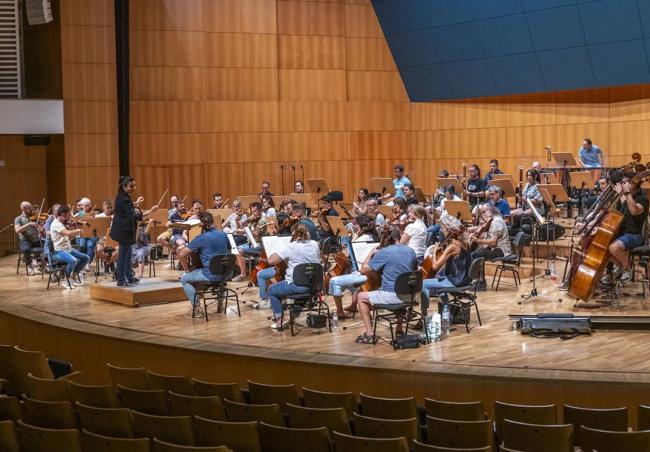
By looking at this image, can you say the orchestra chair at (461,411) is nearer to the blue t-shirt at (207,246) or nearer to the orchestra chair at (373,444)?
the orchestra chair at (373,444)

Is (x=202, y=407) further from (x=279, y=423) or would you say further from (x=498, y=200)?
(x=498, y=200)

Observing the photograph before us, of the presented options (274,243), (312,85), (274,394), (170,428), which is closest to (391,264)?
(274,243)

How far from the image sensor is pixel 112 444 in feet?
16.1

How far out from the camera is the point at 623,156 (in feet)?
56.9

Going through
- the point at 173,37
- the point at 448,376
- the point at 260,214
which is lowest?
the point at 448,376

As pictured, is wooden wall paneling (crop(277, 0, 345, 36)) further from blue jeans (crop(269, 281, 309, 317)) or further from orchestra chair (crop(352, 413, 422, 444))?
orchestra chair (crop(352, 413, 422, 444))

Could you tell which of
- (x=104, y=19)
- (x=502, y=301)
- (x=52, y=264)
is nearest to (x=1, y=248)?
(x=104, y=19)

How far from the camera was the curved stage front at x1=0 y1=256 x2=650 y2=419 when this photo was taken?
24.1ft

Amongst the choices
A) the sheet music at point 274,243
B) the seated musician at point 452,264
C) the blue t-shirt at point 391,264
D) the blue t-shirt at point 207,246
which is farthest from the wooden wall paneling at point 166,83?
the blue t-shirt at point 391,264

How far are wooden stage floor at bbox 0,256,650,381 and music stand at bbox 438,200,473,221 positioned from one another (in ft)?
3.58

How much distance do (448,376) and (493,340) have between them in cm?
167

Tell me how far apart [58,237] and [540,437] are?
30.0 feet

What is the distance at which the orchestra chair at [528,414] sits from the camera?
18.4 ft

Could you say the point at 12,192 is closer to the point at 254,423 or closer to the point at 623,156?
the point at 623,156
